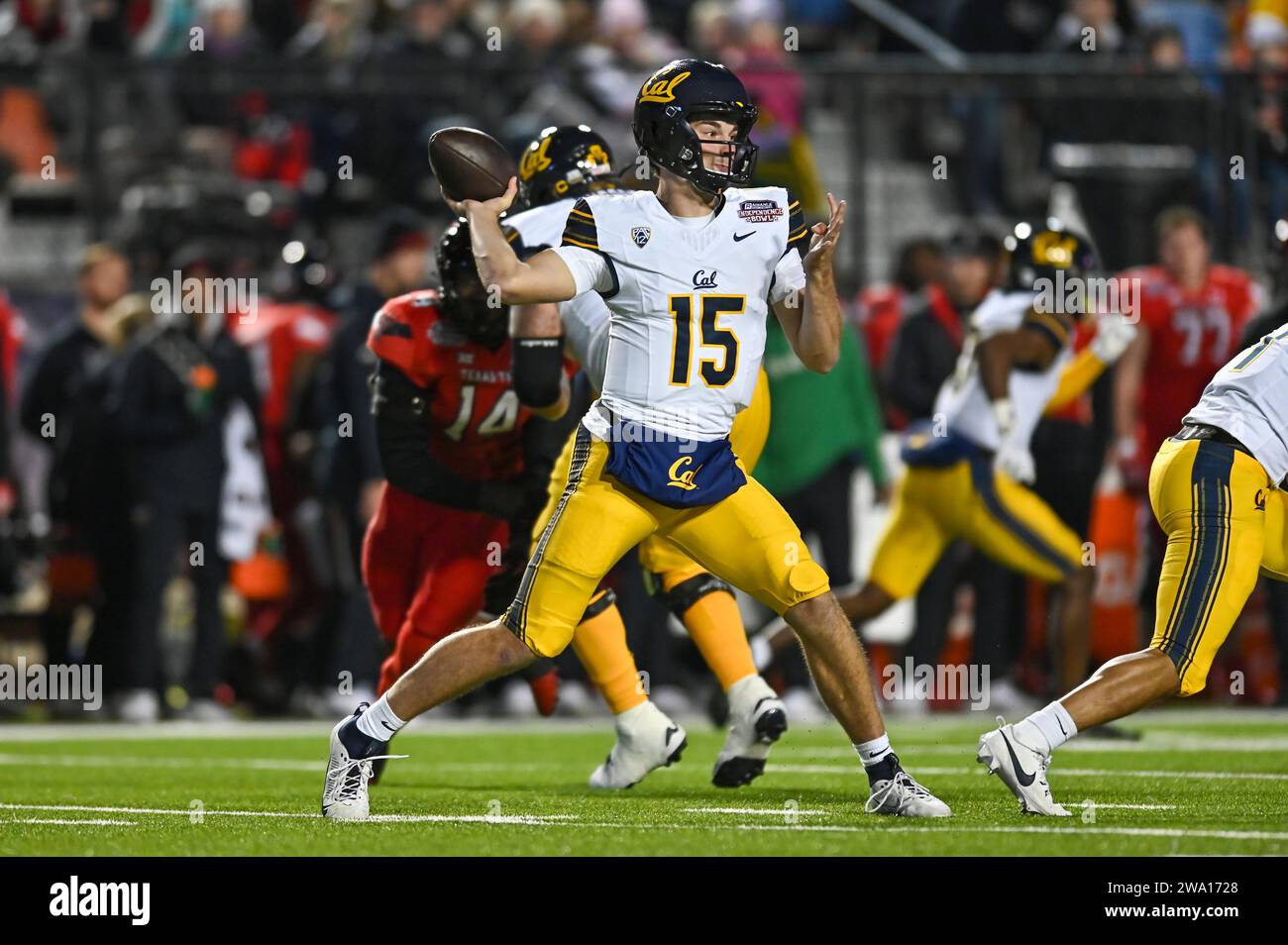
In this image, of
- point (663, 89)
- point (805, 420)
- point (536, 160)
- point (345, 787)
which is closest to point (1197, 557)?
point (663, 89)

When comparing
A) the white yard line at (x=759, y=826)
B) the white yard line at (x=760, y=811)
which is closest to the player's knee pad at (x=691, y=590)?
the white yard line at (x=760, y=811)

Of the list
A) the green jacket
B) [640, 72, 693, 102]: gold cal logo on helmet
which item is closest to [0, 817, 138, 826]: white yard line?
[640, 72, 693, 102]: gold cal logo on helmet

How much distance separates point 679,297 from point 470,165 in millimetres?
731

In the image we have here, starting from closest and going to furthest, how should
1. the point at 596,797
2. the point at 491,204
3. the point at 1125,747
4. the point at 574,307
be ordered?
1. the point at 491,204
2. the point at 596,797
3. the point at 574,307
4. the point at 1125,747

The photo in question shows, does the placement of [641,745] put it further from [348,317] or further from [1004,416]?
[348,317]

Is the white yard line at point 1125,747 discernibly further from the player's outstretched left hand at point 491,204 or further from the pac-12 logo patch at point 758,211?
the player's outstretched left hand at point 491,204

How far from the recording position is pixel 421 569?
839 cm

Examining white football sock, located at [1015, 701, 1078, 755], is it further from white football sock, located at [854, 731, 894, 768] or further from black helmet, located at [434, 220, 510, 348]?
black helmet, located at [434, 220, 510, 348]

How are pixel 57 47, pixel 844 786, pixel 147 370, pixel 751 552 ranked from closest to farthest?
pixel 751 552
pixel 844 786
pixel 147 370
pixel 57 47

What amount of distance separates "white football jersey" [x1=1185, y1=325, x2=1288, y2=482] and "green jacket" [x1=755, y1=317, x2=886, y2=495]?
5187 mm

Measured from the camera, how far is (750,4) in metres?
16.0

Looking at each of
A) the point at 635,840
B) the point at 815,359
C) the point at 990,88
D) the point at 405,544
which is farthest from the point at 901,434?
the point at 635,840
